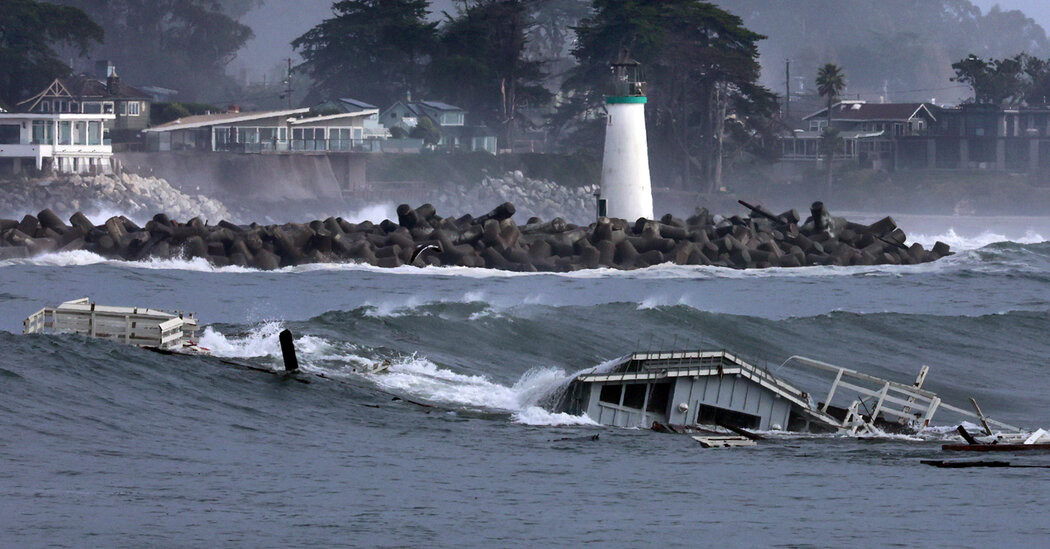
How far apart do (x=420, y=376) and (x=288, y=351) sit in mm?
2397

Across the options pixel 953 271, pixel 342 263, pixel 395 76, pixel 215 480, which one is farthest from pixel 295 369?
pixel 395 76

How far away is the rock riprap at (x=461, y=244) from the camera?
45469mm

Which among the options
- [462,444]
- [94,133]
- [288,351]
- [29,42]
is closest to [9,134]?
[94,133]

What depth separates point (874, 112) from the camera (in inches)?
4323

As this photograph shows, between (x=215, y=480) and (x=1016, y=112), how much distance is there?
325 feet

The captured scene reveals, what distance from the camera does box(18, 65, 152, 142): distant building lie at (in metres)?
83.5

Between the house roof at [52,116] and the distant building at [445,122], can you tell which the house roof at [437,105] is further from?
the house roof at [52,116]

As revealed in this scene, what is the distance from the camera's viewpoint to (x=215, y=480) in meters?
18.0

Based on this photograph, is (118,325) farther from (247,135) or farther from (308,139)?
(308,139)

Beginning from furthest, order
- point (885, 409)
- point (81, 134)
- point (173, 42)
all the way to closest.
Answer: point (173, 42) < point (81, 134) < point (885, 409)

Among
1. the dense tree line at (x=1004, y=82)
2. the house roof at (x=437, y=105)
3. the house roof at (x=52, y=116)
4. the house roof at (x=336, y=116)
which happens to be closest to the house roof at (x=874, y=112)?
the dense tree line at (x=1004, y=82)

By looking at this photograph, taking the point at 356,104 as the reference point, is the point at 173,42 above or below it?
above

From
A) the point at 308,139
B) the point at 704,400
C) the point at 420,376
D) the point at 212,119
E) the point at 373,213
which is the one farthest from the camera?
the point at 308,139

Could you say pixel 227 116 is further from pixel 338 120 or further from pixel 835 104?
pixel 835 104
